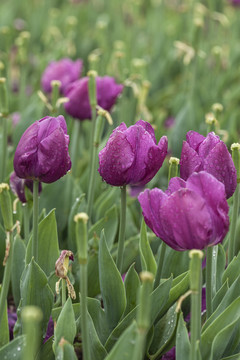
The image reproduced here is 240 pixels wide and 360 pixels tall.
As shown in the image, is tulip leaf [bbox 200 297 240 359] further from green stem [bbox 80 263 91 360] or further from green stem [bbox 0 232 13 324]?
green stem [bbox 0 232 13 324]

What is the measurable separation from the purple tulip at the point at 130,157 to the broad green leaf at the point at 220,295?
0.24 m

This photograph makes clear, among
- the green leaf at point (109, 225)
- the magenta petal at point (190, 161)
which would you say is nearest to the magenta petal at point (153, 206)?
the magenta petal at point (190, 161)

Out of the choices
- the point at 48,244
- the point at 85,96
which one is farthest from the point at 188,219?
the point at 85,96

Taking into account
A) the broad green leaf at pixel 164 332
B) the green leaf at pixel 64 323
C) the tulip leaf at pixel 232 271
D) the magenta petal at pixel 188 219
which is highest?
the magenta petal at pixel 188 219

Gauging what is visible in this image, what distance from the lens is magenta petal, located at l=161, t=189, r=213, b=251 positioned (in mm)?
960

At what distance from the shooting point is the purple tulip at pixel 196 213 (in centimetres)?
96

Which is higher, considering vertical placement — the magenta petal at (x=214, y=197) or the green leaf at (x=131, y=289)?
the magenta petal at (x=214, y=197)

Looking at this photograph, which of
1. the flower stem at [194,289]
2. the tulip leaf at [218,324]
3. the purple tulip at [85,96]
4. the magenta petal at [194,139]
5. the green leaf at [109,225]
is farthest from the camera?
the purple tulip at [85,96]

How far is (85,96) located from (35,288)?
2.38 ft

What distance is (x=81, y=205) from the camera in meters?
1.56

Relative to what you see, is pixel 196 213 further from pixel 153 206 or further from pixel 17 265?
pixel 17 265

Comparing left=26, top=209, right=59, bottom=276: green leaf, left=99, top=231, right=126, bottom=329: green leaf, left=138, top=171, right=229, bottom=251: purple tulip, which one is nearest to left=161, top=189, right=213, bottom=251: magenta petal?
left=138, top=171, right=229, bottom=251: purple tulip

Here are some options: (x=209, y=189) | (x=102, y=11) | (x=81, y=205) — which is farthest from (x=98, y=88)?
(x=102, y=11)

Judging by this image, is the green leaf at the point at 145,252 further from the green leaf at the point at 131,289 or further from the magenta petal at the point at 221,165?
the magenta petal at the point at 221,165
